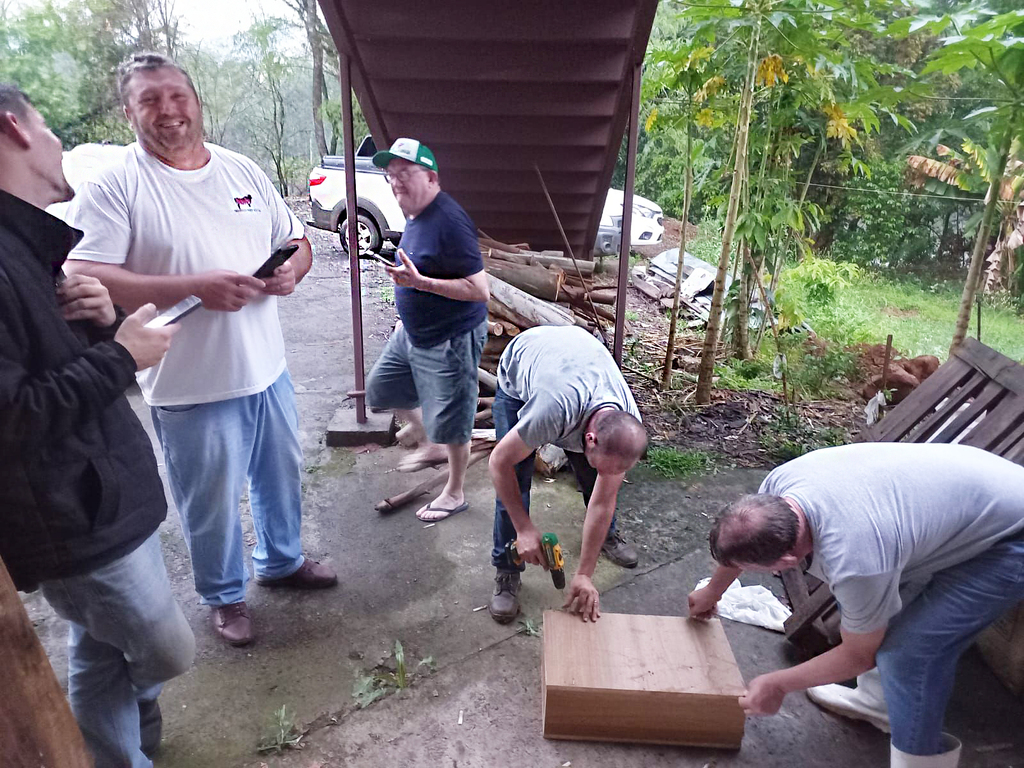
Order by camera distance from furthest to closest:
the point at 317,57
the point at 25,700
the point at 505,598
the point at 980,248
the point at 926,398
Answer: the point at 317,57 → the point at 980,248 → the point at 926,398 → the point at 505,598 → the point at 25,700

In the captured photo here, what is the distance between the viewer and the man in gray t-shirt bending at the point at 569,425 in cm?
217

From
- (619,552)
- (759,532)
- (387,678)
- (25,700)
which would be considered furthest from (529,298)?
(25,700)

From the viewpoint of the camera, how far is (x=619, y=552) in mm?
3328

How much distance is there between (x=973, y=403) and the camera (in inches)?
119

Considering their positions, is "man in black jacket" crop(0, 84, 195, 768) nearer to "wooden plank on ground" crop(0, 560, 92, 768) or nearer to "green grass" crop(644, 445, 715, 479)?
"wooden plank on ground" crop(0, 560, 92, 768)

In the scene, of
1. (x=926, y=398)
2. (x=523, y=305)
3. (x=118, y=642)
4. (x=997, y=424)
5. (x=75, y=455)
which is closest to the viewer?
(x=75, y=455)

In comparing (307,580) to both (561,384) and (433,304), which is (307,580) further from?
(561,384)

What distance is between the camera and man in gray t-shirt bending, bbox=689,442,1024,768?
179 centimetres

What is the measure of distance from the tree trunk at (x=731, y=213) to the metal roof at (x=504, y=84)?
3.06 ft

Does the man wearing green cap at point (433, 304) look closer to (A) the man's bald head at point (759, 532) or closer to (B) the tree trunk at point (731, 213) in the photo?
(A) the man's bald head at point (759, 532)

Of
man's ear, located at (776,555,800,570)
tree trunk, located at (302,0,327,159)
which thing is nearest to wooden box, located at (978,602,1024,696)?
man's ear, located at (776,555,800,570)

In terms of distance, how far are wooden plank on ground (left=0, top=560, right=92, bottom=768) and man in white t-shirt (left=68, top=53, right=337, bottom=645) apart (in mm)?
1002

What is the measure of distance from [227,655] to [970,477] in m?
2.73

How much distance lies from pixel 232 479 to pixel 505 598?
129 centimetres
